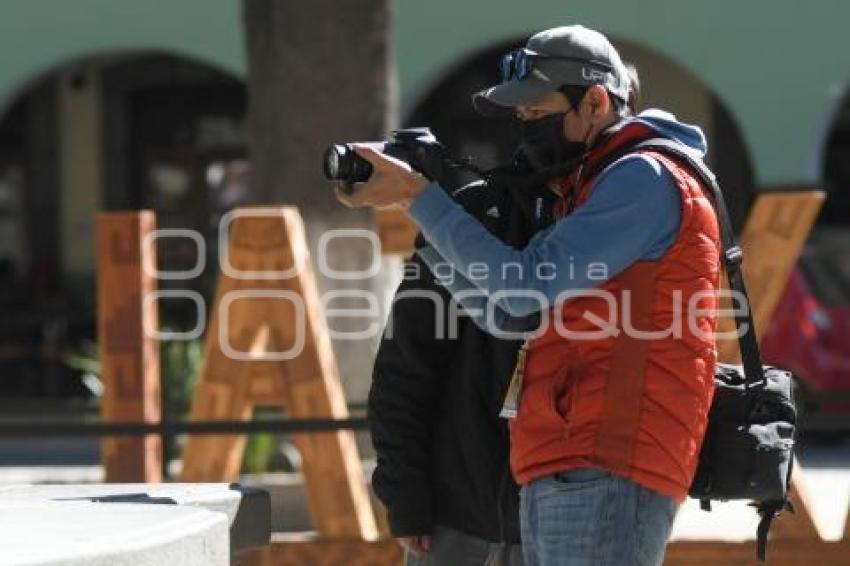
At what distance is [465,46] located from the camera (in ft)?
51.5

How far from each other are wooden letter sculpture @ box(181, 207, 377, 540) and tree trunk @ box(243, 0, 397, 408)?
77.1 inches

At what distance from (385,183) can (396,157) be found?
9 centimetres

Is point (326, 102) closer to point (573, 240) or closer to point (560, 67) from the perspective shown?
point (560, 67)

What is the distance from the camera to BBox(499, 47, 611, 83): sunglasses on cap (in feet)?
12.3

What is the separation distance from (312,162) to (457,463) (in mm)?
5103

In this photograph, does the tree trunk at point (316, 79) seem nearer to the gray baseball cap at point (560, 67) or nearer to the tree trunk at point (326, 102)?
the tree trunk at point (326, 102)

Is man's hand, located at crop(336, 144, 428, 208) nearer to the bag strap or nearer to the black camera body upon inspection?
the black camera body

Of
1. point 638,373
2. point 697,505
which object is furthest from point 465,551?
point 697,505

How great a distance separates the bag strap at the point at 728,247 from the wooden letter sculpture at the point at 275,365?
306 cm

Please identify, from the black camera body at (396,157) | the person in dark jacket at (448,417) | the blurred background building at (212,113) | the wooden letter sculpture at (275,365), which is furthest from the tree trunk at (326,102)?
the black camera body at (396,157)

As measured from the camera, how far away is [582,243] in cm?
357

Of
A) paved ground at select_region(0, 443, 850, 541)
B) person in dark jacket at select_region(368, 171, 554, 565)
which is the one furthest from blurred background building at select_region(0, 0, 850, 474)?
person in dark jacket at select_region(368, 171, 554, 565)

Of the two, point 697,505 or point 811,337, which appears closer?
point 697,505

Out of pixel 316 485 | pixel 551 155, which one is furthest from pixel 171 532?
pixel 316 485
